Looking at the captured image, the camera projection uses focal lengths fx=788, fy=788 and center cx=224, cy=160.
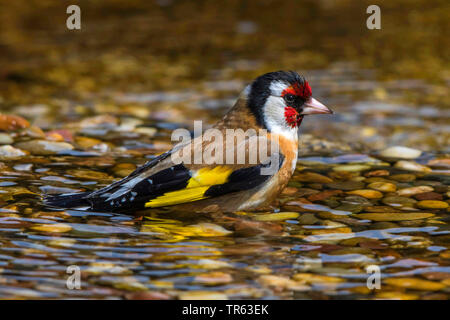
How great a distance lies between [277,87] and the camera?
18.6ft

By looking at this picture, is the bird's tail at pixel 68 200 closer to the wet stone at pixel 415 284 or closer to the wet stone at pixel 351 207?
the wet stone at pixel 351 207

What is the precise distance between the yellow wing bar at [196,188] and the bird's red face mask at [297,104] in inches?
30.9

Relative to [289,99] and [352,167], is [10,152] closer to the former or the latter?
[289,99]

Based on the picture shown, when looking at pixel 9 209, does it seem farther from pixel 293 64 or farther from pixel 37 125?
pixel 293 64

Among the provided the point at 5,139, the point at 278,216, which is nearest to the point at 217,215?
the point at 278,216

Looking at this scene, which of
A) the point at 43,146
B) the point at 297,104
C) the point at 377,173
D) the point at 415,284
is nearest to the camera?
the point at 415,284

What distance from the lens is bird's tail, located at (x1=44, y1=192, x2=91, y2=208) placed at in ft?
16.9

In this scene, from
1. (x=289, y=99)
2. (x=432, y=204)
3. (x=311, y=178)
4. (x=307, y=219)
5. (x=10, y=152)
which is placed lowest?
(x=307, y=219)

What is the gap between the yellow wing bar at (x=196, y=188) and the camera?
16.6ft

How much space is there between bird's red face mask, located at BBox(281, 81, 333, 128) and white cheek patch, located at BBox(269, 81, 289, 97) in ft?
0.08

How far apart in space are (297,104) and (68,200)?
5.87 ft

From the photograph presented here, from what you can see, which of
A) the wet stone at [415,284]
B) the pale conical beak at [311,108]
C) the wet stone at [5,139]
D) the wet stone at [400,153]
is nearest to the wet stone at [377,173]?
the wet stone at [400,153]

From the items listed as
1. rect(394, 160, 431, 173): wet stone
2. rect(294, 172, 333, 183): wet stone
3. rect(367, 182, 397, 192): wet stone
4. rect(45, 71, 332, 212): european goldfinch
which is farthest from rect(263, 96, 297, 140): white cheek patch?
rect(394, 160, 431, 173): wet stone

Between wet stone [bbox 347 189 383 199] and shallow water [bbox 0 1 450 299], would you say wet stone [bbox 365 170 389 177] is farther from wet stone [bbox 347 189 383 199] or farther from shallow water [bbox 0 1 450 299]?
wet stone [bbox 347 189 383 199]
